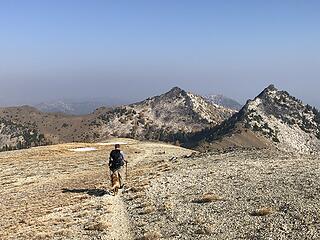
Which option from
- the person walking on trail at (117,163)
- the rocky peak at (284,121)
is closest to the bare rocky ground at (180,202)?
the person walking on trail at (117,163)

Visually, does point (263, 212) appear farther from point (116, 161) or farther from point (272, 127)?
point (272, 127)

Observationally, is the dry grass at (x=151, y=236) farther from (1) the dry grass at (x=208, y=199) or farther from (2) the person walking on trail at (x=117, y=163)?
(2) the person walking on trail at (x=117, y=163)

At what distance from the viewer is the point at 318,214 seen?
2262 cm

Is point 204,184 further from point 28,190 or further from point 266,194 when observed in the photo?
point 28,190

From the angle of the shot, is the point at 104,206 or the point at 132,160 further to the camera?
the point at 132,160

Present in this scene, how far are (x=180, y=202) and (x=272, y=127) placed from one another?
142765 mm

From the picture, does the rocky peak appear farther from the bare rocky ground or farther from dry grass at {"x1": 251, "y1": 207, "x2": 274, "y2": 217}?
dry grass at {"x1": 251, "y1": 207, "x2": 274, "y2": 217}

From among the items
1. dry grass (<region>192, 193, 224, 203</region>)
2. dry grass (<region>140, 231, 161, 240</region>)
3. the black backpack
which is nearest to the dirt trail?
dry grass (<region>140, 231, 161, 240</region>)

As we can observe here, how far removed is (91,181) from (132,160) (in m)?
17.7

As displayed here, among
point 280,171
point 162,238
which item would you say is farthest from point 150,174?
point 162,238

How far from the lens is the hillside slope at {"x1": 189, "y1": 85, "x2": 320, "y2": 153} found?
148 meters

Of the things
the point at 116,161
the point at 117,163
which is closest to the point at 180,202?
the point at 117,163

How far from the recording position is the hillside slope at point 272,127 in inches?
5832

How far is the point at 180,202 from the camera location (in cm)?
2969
